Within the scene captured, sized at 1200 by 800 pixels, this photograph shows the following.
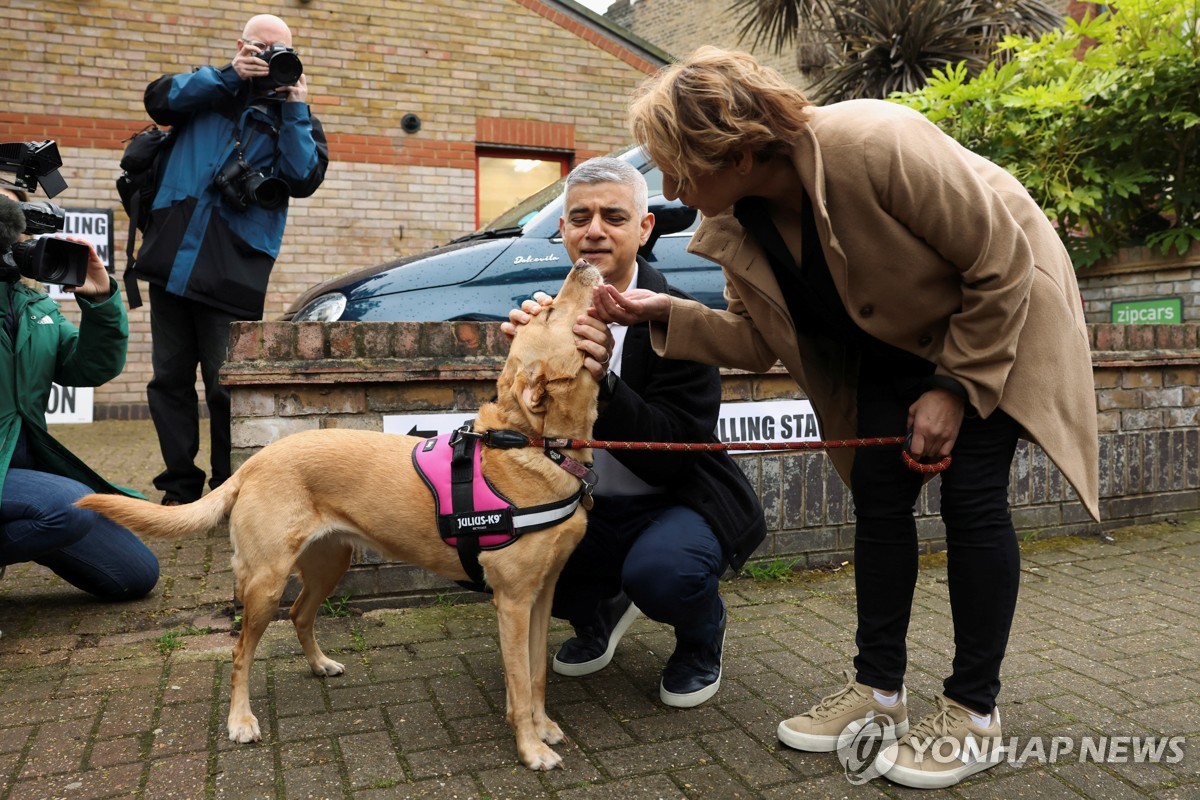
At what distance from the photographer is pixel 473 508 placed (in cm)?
259

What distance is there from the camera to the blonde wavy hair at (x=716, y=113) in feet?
7.36

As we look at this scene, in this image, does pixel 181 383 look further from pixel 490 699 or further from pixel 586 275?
pixel 586 275

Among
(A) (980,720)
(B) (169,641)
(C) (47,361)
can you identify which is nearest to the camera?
(A) (980,720)

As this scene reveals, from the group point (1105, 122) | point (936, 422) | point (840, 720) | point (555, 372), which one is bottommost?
point (840, 720)

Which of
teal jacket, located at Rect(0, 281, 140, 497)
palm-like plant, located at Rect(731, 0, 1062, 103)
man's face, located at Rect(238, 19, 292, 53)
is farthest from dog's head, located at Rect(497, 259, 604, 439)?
palm-like plant, located at Rect(731, 0, 1062, 103)

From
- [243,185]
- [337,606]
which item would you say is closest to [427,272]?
[243,185]

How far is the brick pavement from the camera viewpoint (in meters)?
2.41

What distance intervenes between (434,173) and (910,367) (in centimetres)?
949

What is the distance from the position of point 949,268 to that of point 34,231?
135 inches

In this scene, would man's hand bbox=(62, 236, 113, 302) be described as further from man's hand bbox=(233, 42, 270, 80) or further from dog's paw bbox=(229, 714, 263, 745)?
dog's paw bbox=(229, 714, 263, 745)

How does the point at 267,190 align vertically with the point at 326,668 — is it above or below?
above

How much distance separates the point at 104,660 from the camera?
3268 millimetres

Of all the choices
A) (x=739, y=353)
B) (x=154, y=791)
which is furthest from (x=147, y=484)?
(x=739, y=353)

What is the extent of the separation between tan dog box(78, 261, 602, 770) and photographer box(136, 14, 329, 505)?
223 centimetres
